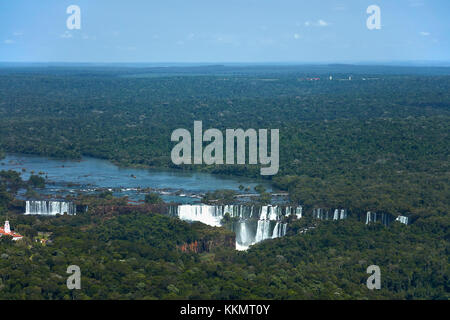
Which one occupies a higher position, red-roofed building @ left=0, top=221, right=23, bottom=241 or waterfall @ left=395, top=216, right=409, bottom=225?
red-roofed building @ left=0, top=221, right=23, bottom=241

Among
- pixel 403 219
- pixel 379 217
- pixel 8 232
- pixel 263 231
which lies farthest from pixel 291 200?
pixel 8 232

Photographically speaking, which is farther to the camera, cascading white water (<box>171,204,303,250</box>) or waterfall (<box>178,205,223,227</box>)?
waterfall (<box>178,205,223,227</box>)

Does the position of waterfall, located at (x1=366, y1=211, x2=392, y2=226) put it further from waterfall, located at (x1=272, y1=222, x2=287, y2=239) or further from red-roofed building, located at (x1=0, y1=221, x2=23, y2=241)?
red-roofed building, located at (x1=0, y1=221, x2=23, y2=241)

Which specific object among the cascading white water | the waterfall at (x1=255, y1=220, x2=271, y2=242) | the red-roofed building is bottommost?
the waterfall at (x1=255, y1=220, x2=271, y2=242)

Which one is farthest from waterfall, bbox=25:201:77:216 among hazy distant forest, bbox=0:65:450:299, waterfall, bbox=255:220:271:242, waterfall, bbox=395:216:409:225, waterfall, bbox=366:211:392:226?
waterfall, bbox=395:216:409:225

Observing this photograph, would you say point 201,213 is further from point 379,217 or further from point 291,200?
point 379,217

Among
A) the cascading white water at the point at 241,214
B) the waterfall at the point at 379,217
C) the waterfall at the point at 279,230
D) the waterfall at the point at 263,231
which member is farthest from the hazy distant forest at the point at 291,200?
the cascading white water at the point at 241,214
